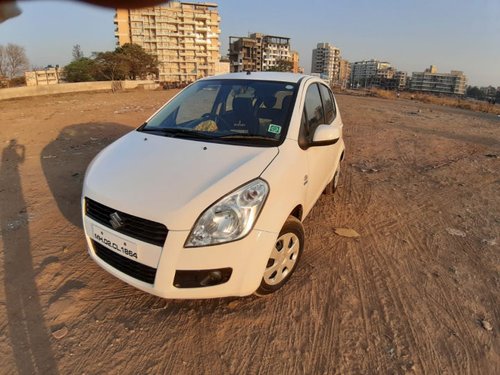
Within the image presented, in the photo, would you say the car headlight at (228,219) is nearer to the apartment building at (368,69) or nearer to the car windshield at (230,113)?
the car windshield at (230,113)

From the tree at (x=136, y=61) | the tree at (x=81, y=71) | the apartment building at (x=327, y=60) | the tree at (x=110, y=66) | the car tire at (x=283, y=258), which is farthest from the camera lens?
the apartment building at (x=327, y=60)

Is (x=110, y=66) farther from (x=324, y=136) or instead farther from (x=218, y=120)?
(x=324, y=136)

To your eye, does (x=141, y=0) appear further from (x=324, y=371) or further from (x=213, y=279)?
(x=324, y=371)

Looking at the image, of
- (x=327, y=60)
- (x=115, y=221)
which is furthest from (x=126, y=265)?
(x=327, y=60)

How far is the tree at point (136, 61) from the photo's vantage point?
40.1 metres

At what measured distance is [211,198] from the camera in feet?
7.09

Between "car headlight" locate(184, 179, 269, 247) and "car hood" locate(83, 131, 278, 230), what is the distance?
2.0 inches

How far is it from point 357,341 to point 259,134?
181 cm

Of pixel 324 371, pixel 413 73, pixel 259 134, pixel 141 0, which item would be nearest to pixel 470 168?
pixel 259 134

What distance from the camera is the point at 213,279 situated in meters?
2.20

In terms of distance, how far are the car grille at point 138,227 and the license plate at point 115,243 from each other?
6cm

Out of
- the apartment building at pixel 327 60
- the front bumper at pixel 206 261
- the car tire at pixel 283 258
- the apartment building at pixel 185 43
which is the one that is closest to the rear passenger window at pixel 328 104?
the car tire at pixel 283 258

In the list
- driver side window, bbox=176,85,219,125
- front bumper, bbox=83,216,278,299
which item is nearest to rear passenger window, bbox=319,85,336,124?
driver side window, bbox=176,85,219,125

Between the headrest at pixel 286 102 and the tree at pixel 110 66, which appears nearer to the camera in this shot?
the headrest at pixel 286 102
